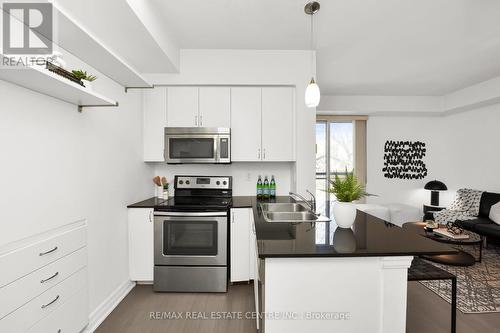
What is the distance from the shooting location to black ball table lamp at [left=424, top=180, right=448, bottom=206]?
15.5 feet

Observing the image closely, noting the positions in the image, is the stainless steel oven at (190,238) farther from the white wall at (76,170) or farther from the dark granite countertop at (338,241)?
the dark granite countertop at (338,241)

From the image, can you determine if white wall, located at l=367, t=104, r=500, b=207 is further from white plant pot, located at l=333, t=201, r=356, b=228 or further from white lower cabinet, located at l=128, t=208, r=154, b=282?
white lower cabinet, located at l=128, t=208, r=154, b=282

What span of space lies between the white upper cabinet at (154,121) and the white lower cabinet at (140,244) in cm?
70

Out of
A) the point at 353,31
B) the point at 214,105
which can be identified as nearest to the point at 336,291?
the point at 214,105

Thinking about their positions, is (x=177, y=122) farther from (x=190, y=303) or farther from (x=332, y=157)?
(x=332, y=157)

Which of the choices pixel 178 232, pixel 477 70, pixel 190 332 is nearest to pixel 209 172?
pixel 178 232

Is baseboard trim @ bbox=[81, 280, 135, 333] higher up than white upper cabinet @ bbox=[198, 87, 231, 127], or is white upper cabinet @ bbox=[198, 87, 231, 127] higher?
white upper cabinet @ bbox=[198, 87, 231, 127]

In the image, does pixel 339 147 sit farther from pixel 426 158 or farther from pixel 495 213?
pixel 495 213

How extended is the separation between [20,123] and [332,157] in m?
4.86

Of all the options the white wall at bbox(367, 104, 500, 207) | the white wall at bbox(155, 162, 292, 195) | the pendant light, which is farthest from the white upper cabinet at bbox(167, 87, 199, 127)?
the white wall at bbox(367, 104, 500, 207)

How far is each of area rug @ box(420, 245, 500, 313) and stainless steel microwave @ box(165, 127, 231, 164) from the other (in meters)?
2.70

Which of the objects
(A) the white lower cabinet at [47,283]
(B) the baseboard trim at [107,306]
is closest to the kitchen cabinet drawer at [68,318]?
(A) the white lower cabinet at [47,283]

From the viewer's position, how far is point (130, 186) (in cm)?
259

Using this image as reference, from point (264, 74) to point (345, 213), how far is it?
193 cm
